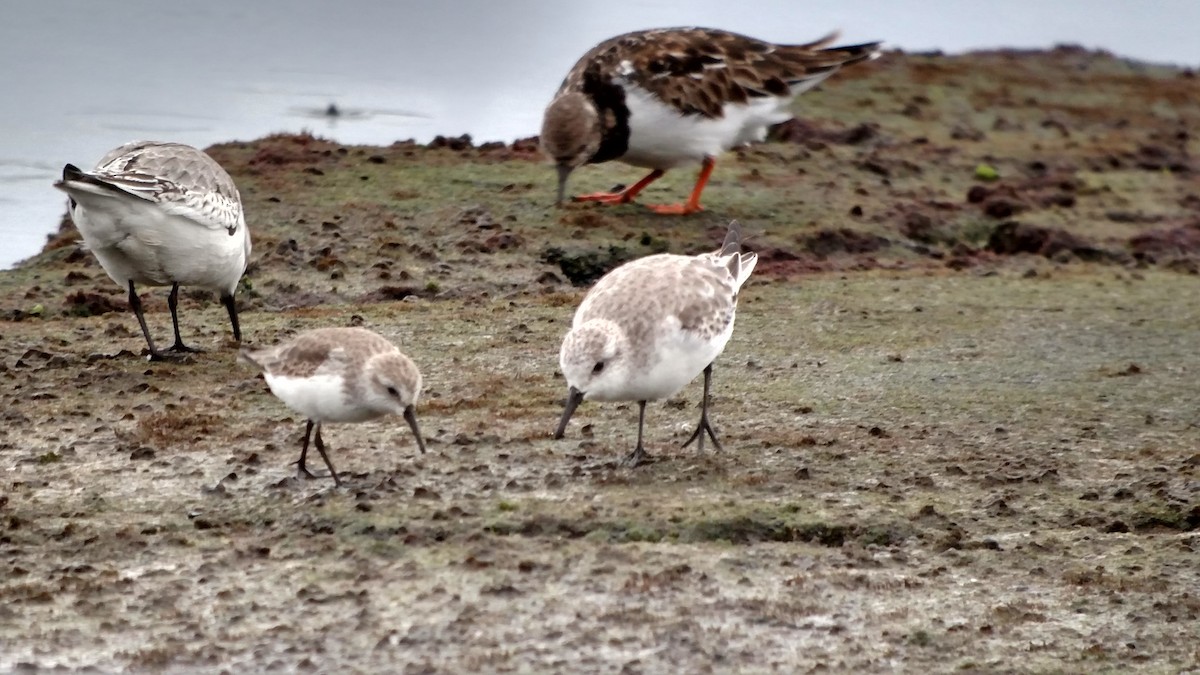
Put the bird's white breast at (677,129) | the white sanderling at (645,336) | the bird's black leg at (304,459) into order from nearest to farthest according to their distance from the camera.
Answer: the bird's black leg at (304,459), the white sanderling at (645,336), the bird's white breast at (677,129)

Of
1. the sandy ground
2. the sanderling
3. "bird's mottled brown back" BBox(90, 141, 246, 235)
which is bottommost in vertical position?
the sandy ground

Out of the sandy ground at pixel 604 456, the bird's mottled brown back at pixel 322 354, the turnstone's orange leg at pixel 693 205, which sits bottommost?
the sandy ground at pixel 604 456

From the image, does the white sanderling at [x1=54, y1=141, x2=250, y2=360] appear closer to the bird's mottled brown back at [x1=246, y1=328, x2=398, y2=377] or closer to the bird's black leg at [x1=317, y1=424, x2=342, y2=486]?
the bird's mottled brown back at [x1=246, y1=328, x2=398, y2=377]

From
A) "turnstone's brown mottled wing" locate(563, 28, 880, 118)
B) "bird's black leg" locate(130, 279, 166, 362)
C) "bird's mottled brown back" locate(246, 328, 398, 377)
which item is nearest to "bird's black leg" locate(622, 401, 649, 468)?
"bird's mottled brown back" locate(246, 328, 398, 377)

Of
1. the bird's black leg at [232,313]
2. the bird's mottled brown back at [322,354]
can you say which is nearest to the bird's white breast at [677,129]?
the bird's black leg at [232,313]

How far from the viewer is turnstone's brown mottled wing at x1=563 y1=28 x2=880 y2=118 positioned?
11.6m

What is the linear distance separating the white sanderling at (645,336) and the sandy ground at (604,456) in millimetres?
326

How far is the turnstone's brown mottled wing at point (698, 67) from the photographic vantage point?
11.6 metres

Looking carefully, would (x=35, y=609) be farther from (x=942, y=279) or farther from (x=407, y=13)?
(x=407, y=13)

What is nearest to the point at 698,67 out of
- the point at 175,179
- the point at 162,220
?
the point at 175,179

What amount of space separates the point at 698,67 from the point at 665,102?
438 mm

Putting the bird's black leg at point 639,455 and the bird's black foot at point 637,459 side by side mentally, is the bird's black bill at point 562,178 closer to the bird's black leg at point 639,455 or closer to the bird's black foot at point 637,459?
the bird's black leg at point 639,455

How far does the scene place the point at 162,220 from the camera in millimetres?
8227

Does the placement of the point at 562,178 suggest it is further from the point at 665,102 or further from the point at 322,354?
the point at 322,354
